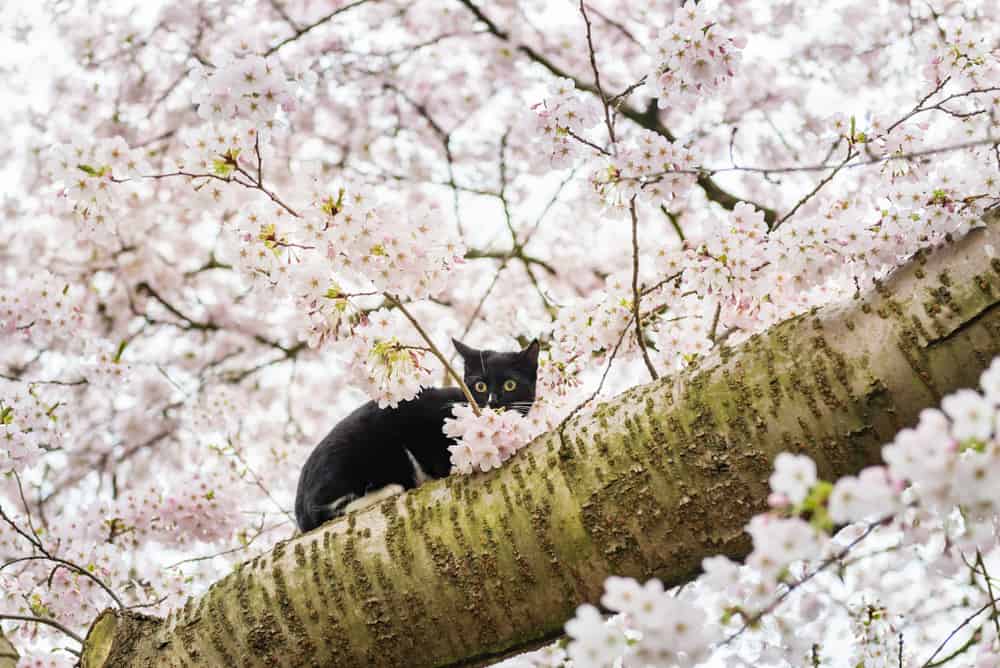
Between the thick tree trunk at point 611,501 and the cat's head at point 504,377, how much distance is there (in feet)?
5.37

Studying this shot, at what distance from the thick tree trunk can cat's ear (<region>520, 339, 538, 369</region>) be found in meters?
1.71

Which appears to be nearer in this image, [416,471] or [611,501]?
[611,501]

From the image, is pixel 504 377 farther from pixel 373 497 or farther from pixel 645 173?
pixel 645 173

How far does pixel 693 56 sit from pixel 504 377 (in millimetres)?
1871

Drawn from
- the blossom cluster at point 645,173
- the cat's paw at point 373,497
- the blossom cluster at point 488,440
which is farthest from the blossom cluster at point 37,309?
the blossom cluster at point 645,173

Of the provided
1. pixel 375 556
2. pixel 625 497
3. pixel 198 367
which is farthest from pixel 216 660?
pixel 198 367

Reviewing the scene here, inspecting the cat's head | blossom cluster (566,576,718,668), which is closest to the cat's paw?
the cat's head

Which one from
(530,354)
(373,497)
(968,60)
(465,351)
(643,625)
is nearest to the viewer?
(643,625)

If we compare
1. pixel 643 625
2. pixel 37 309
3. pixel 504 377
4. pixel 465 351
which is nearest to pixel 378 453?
pixel 504 377

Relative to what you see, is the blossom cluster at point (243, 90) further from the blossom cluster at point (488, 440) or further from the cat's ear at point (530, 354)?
the cat's ear at point (530, 354)

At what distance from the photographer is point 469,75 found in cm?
695

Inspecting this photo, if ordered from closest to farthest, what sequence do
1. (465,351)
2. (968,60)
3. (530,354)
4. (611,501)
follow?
(611,501) → (968,60) → (530,354) → (465,351)

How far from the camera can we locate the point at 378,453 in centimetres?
306

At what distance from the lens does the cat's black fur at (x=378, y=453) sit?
2943 mm
